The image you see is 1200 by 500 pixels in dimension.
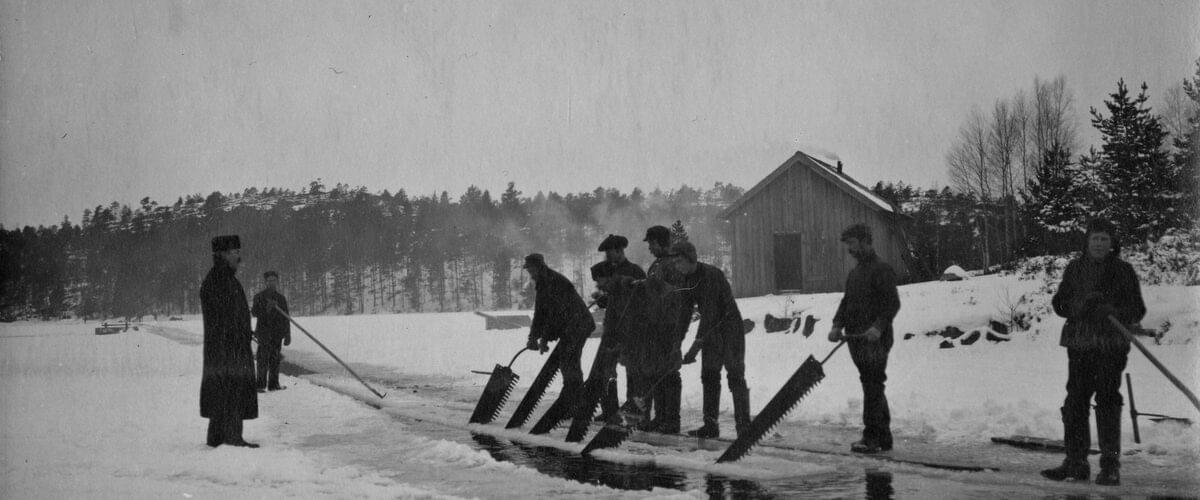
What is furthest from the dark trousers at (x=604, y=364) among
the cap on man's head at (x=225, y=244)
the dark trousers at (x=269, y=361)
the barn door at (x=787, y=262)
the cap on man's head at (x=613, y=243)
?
the barn door at (x=787, y=262)

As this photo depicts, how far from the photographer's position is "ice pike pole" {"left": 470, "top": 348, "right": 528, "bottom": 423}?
370 inches

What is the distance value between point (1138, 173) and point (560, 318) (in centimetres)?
1729

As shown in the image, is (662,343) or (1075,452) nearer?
(1075,452)

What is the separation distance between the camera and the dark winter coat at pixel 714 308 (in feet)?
27.6

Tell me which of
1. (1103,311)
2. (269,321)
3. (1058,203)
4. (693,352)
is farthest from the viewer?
(1058,203)

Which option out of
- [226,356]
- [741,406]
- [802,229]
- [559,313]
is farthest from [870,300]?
[802,229]

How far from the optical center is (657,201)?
362ft

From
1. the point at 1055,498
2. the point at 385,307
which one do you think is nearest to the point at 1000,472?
the point at 1055,498

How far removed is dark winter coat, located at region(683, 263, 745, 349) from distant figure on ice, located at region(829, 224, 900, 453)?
1.04m

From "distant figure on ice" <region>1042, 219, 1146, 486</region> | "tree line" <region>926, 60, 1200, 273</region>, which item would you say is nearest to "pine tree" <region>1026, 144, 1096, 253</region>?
"tree line" <region>926, 60, 1200, 273</region>

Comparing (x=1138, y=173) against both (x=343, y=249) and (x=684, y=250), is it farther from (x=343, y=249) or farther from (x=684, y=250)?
(x=343, y=249)

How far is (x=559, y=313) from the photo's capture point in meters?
9.47

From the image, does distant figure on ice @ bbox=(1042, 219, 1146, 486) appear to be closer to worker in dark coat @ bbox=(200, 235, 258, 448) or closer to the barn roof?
worker in dark coat @ bbox=(200, 235, 258, 448)

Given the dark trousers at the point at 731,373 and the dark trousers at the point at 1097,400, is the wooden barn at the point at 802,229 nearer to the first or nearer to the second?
the dark trousers at the point at 731,373
